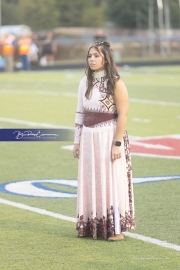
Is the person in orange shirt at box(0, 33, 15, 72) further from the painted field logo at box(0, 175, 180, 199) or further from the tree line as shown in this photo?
the tree line

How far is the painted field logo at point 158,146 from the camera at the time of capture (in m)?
13.2

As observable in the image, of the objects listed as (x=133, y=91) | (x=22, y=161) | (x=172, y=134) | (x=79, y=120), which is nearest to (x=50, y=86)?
(x=133, y=91)

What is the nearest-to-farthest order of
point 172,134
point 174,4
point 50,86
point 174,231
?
point 174,231
point 172,134
point 50,86
point 174,4

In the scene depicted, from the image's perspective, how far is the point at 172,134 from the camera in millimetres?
15695

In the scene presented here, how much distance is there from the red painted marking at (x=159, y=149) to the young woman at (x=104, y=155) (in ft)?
18.1

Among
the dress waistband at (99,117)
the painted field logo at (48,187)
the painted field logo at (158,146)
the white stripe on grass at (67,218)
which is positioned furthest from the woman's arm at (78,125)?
the painted field logo at (158,146)

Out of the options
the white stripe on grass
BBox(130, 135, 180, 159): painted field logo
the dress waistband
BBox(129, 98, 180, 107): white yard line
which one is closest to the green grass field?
the white stripe on grass

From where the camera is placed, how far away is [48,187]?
1056cm

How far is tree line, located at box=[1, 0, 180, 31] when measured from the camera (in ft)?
305

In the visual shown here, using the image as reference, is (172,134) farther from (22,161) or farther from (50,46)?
(50,46)

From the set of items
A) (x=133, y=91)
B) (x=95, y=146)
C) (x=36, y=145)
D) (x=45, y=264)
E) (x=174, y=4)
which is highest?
(x=174, y=4)

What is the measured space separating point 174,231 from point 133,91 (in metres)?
19.4

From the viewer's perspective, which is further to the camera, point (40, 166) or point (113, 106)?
point (40, 166)

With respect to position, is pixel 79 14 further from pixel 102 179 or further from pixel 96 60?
pixel 102 179
